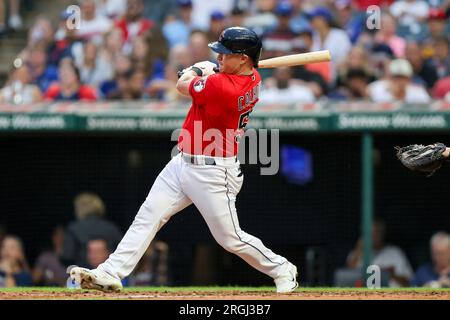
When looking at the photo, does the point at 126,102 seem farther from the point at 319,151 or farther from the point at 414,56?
the point at 414,56

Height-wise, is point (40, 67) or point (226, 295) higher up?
point (40, 67)

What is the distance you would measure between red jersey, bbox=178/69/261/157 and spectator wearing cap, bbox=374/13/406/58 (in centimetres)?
465

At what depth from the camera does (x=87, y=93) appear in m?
10.9

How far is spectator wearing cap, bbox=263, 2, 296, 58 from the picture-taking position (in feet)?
36.5

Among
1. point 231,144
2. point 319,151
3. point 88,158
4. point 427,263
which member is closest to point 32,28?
point 88,158

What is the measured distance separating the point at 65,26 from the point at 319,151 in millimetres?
3576

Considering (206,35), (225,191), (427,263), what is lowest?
(427,263)

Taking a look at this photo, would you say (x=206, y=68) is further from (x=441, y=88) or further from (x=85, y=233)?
(x=441, y=88)

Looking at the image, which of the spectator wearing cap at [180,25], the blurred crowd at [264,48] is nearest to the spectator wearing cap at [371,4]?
the blurred crowd at [264,48]

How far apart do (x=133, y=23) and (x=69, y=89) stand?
1.46 m

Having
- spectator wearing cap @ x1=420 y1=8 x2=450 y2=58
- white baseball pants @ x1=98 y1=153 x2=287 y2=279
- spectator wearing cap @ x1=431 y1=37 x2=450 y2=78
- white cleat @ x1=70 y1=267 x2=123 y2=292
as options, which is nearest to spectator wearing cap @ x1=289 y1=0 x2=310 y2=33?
spectator wearing cap @ x1=420 y1=8 x2=450 y2=58

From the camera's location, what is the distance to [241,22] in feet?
38.1

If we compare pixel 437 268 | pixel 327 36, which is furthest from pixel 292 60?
pixel 327 36

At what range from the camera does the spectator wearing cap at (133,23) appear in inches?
466
